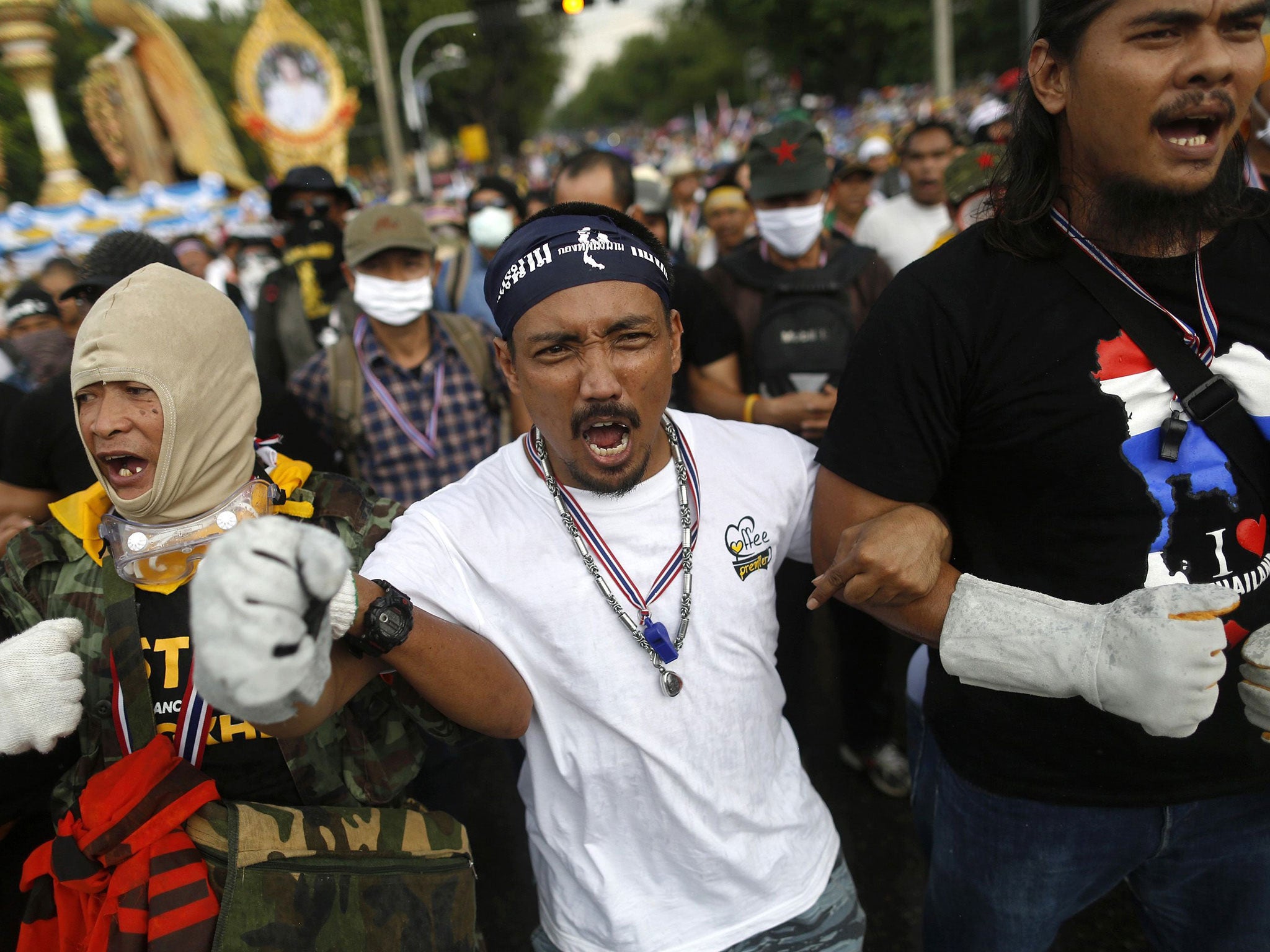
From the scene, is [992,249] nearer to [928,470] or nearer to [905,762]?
[928,470]

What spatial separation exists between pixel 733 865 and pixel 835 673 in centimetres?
261

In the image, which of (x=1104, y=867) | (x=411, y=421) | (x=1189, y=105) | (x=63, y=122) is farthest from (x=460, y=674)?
(x=63, y=122)

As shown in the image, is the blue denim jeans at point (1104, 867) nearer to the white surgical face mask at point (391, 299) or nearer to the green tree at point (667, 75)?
the white surgical face mask at point (391, 299)

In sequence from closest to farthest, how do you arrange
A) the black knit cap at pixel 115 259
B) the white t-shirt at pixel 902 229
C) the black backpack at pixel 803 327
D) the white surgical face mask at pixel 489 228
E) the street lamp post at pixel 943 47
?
Result: 1. the black knit cap at pixel 115 259
2. the black backpack at pixel 803 327
3. the white t-shirt at pixel 902 229
4. the white surgical face mask at pixel 489 228
5. the street lamp post at pixel 943 47

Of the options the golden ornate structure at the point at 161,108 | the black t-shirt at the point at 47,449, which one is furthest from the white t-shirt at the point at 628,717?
the golden ornate structure at the point at 161,108

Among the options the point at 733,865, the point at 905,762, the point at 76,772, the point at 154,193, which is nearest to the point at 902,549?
the point at 733,865

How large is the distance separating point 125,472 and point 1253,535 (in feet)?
6.92

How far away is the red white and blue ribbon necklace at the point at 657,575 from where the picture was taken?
1708mm

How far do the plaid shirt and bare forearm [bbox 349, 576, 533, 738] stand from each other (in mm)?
1721

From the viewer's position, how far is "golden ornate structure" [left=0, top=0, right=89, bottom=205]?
20812 millimetres

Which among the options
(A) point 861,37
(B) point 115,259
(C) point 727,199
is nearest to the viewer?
(B) point 115,259

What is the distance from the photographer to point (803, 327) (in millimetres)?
3332

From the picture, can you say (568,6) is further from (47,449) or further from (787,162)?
(47,449)

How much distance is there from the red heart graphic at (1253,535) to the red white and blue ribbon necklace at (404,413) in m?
2.56
